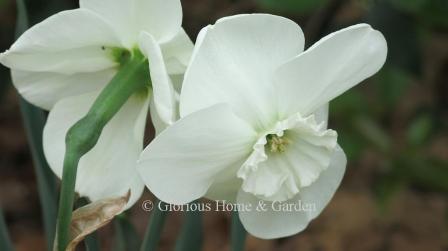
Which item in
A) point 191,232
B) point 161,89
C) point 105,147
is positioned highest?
point 161,89

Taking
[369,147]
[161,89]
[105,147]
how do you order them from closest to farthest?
[161,89] < [105,147] < [369,147]

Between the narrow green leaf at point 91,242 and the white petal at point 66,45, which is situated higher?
the white petal at point 66,45

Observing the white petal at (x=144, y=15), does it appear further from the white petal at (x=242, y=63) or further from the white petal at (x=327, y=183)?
the white petal at (x=327, y=183)

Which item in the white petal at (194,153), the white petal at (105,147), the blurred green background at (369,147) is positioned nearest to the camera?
the white petal at (194,153)

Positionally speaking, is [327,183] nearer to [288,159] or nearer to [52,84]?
[288,159]

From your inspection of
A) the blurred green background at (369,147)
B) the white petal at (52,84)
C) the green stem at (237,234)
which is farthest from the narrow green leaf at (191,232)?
the blurred green background at (369,147)

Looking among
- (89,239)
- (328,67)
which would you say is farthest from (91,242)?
(328,67)

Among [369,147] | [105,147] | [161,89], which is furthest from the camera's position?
[369,147]
